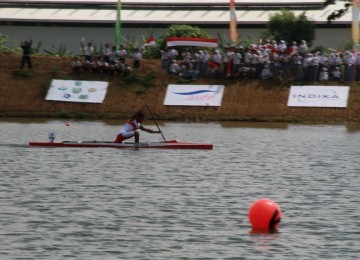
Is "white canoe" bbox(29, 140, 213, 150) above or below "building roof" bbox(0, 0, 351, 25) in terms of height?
below

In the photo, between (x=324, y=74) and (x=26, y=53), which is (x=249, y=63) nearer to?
(x=324, y=74)

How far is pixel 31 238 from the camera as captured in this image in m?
23.3

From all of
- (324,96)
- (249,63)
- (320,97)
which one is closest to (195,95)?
(249,63)

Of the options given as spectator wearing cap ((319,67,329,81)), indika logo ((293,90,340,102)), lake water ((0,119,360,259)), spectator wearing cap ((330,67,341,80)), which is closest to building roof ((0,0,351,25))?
spectator wearing cap ((330,67,341,80))

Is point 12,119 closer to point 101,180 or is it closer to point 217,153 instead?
point 217,153

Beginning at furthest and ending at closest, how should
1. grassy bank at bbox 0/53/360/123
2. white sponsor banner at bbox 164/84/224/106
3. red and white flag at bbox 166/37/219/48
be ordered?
1. red and white flag at bbox 166/37/219/48
2. white sponsor banner at bbox 164/84/224/106
3. grassy bank at bbox 0/53/360/123

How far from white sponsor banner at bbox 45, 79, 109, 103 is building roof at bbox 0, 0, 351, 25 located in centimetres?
1761

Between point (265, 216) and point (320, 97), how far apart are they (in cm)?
3106

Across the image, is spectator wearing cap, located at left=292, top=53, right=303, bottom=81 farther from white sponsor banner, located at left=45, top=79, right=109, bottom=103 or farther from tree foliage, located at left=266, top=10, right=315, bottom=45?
white sponsor banner, located at left=45, top=79, right=109, bottom=103

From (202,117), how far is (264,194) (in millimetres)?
25738

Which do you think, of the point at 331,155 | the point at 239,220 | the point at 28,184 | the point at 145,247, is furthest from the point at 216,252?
the point at 331,155

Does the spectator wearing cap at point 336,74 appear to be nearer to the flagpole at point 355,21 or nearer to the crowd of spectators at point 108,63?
the flagpole at point 355,21

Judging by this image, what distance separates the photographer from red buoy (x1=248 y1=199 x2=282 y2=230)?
24.4 meters

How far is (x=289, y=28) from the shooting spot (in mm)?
66688
